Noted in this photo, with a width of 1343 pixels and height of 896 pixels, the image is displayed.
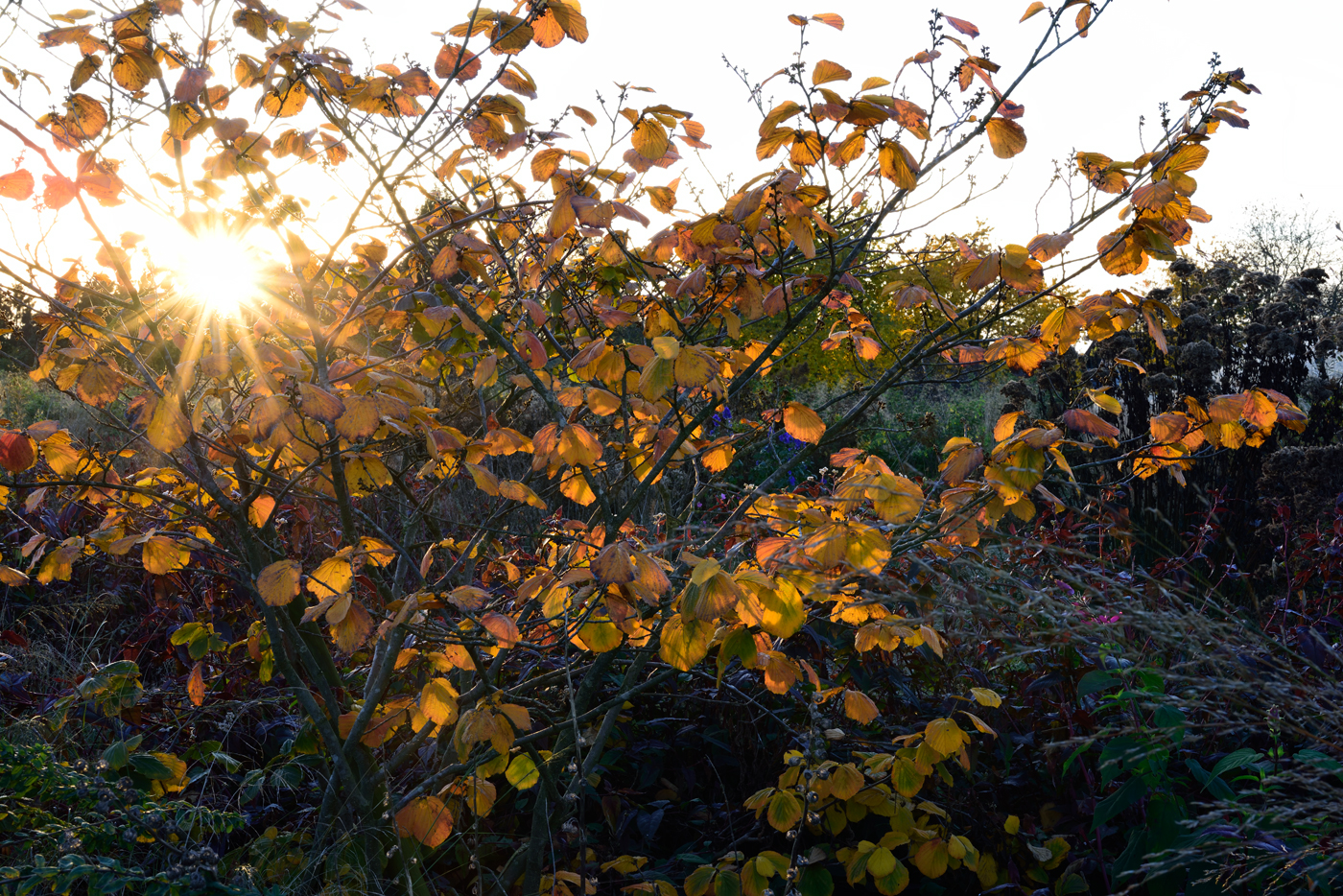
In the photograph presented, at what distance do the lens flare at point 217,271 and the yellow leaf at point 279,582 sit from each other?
1.90ft

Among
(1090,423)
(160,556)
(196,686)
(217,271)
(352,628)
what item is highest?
(217,271)

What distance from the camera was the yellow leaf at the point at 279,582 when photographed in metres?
1.56

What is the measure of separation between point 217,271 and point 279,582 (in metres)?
0.71

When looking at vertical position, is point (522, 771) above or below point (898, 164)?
below

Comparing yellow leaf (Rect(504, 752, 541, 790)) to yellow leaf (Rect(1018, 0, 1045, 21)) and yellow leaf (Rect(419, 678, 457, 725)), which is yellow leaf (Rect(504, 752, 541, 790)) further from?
yellow leaf (Rect(1018, 0, 1045, 21))

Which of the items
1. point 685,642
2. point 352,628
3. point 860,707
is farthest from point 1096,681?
point 352,628

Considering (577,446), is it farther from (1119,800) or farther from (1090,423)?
(1119,800)

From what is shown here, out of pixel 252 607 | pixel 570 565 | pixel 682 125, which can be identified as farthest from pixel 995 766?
pixel 252 607

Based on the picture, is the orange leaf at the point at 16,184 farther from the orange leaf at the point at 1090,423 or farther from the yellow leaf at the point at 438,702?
the orange leaf at the point at 1090,423

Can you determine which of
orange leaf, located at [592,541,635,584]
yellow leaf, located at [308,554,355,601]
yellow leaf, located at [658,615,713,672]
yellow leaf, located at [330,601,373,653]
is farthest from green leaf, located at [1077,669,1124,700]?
yellow leaf, located at [308,554,355,601]

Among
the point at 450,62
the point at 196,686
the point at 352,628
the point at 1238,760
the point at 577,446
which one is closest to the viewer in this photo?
the point at 352,628

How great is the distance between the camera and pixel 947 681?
240 centimetres

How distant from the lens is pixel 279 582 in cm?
159

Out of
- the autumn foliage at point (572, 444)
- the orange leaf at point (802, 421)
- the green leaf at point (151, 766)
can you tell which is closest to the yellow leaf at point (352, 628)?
the autumn foliage at point (572, 444)
